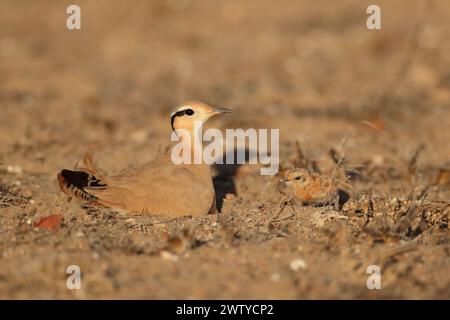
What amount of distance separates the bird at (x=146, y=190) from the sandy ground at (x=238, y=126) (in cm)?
11

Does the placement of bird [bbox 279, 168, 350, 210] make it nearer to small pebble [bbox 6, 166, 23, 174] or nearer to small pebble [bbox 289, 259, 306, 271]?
small pebble [bbox 289, 259, 306, 271]

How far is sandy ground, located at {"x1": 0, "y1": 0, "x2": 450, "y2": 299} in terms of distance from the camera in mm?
4215

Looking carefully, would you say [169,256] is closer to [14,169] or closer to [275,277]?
[275,277]

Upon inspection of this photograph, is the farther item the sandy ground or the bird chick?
the bird chick

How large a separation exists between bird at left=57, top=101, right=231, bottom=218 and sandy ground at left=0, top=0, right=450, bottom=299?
11 cm

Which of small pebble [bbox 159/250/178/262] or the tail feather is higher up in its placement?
the tail feather

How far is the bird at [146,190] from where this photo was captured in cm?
507

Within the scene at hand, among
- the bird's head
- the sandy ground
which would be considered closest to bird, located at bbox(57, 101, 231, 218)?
the sandy ground

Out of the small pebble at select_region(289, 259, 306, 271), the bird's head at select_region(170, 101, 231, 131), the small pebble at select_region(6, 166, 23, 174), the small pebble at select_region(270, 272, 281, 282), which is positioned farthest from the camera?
the small pebble at select_region(6, 166, 23, 174)

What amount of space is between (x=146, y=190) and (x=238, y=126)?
11.6ft

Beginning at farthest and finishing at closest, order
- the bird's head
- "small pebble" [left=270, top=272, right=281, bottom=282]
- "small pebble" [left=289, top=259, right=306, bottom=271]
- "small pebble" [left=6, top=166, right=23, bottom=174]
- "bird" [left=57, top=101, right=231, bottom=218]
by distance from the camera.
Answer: "small pebble" [left=6, top=166, right=23, bottom=174] → the bird's head → "bird" [left=57, top=101, right=231, bottom=218] → "small pebble" [left=289, top=259, right=306, bottom=271] → "small pebble" [left=270, top=272, right=281, bottom=282]

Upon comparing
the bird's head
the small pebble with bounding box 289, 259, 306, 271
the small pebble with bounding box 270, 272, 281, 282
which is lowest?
the small pebble with bounding box 270, 272, 281, 282

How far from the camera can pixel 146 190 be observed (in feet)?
16.7
